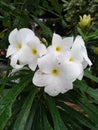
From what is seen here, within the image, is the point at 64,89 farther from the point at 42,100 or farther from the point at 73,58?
the point at 42,100

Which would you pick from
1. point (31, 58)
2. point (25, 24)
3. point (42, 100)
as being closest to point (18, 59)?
point (31, 58)

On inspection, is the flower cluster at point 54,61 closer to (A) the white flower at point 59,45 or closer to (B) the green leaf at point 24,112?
(A) the white flower at point 59,45

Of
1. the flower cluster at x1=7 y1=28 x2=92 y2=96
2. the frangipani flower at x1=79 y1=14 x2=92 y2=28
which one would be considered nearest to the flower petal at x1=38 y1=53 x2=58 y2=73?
the flower cluster at x1=7 y1=28 x2=92 y2=96

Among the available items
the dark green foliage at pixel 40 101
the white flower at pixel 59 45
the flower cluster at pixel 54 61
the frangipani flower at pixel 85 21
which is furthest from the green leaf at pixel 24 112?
the frangipani flower at pixel 85 21

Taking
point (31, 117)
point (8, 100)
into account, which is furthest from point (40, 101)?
point (8, 100)

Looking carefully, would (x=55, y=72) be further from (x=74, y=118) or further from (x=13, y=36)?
(x=74, y=118)

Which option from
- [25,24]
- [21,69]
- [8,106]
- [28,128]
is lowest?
[28,128]
